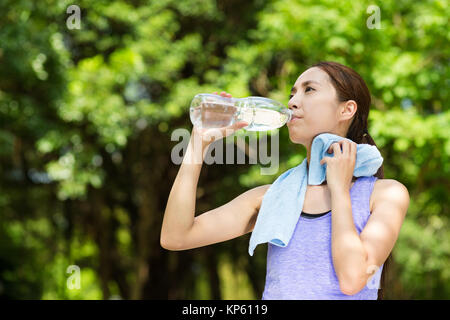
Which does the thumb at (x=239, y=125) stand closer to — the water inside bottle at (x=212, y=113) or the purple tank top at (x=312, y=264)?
the water inside bottle at (x=212, y=113)

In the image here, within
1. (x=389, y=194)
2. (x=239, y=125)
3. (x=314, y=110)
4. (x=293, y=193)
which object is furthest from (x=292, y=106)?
(x=389, y=194)

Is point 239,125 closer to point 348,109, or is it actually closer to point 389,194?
point 348,109

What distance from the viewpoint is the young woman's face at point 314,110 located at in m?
1.81

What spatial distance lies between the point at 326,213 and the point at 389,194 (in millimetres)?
189

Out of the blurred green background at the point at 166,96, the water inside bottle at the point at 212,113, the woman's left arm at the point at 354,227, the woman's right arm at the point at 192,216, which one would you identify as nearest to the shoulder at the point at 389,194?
the woman's left arm at the point at 354,227

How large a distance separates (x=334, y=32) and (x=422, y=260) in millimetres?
7257

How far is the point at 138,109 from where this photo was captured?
28.7 feet

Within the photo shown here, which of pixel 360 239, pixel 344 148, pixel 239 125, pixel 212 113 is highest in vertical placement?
pixel 212 113

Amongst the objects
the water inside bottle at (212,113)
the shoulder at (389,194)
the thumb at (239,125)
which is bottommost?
the shoulder at (389,194)

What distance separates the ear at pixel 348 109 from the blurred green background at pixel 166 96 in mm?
5361

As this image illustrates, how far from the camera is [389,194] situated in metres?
1.62

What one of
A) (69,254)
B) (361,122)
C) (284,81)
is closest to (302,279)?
(361,122)

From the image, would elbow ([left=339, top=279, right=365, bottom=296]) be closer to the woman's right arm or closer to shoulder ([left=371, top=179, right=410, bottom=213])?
shoulder ([left=371, top=179, right=410, bottom=213])

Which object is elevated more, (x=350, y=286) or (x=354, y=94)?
(x=354, y=94)
